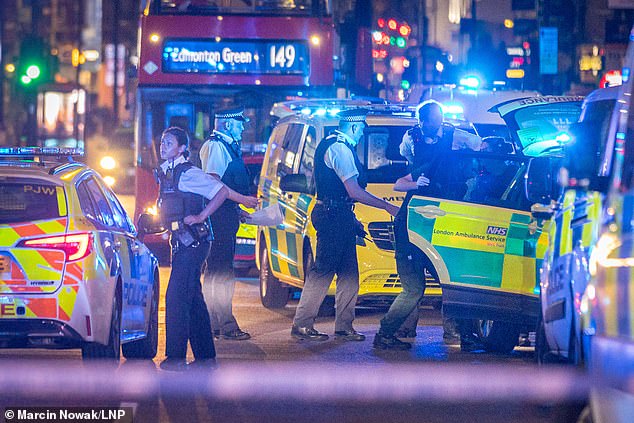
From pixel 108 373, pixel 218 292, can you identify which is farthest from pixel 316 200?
pixel 108 373

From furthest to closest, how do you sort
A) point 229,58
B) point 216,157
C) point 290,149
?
point 229,58
point 290,149
point 216,157

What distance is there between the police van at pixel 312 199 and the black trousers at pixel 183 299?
2.71 metres

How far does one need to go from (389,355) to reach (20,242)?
3.53 metres

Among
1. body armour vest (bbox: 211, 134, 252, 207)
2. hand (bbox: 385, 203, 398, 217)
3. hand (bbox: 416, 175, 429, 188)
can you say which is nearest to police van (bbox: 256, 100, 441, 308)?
body armour vest (bbox: 211, 134, 252, 207)

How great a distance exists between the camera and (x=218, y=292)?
41.7 ft

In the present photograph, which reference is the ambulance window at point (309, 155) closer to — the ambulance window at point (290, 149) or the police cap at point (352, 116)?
the ambulance window at point (290, 149)

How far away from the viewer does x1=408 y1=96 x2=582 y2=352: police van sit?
1097 centimetres

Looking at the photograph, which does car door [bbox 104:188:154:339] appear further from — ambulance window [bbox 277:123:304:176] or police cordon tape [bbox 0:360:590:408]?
ambulance window [bbox 277:123:304:176]

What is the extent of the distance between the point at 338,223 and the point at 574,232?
482 centimetres

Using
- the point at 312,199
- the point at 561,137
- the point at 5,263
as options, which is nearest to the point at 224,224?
the point at 312,199

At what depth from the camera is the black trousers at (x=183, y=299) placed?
1059 cm

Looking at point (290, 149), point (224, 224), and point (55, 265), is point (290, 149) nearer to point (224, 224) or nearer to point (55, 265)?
point (224, 224)

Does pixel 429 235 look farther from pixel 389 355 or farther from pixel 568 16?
pixel 568 16

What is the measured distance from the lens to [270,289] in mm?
15453
